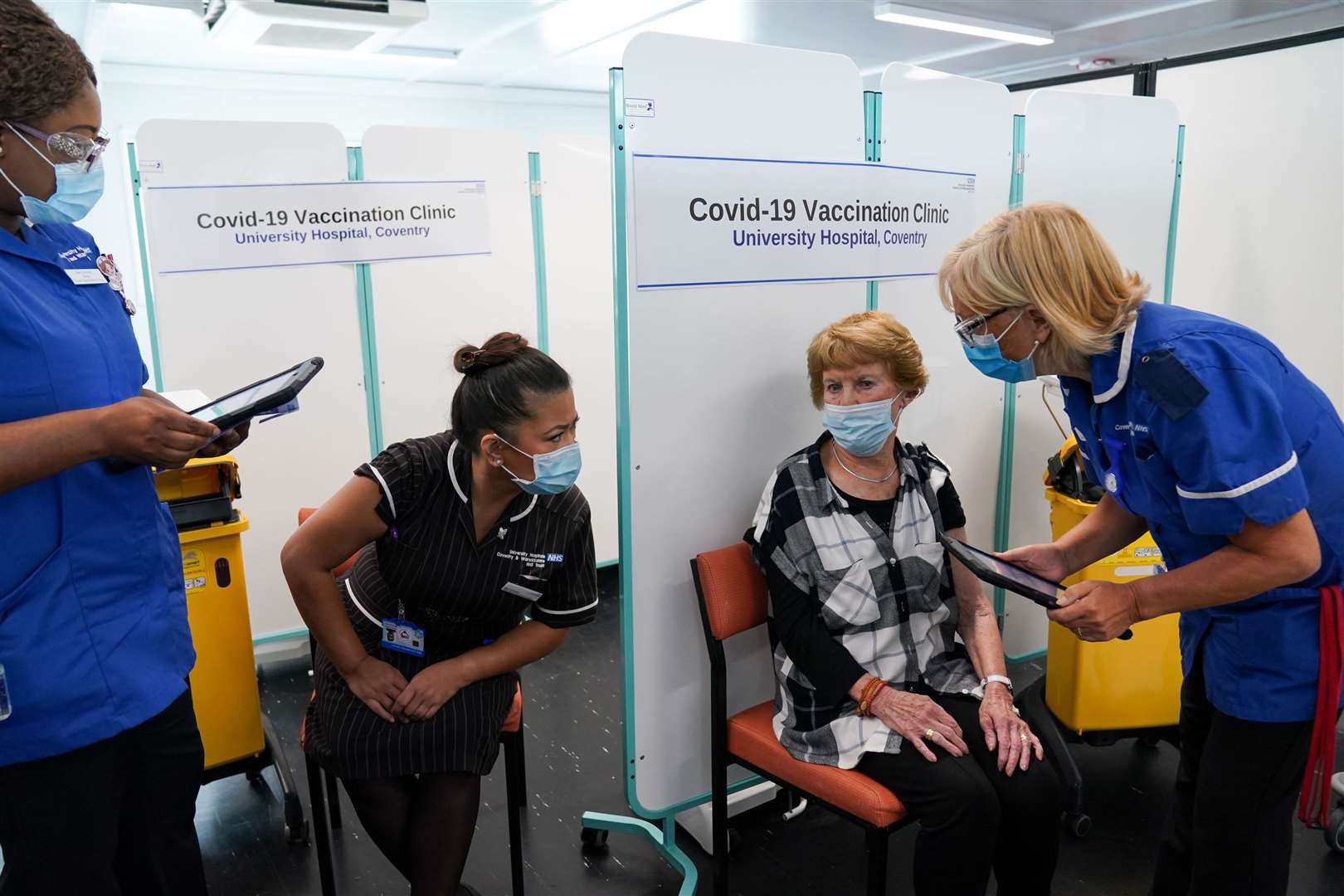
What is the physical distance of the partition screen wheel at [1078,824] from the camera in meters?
2.46

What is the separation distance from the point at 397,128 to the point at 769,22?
468 cm

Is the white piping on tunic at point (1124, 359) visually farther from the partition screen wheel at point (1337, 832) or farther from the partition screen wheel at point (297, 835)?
the partition screen wheel at point (297, 835)

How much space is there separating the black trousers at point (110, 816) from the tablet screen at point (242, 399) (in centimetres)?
43

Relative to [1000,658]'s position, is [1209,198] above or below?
above

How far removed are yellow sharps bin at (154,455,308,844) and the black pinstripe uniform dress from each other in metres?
0.55

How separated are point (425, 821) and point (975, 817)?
1.07 metres

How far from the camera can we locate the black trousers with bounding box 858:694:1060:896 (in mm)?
1767

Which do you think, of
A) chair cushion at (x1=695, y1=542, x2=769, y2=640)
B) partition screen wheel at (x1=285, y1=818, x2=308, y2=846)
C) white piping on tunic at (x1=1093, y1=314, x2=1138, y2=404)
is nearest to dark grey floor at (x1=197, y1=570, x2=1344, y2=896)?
partition screen wheel at (x1=285, y1=818, x2=308, y2=846)

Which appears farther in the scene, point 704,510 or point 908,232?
point 908,232

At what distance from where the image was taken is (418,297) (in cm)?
358

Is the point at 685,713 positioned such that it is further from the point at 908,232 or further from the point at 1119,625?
the point at 908,232

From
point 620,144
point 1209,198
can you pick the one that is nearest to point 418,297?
point 620,144

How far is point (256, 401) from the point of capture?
54.9 inches

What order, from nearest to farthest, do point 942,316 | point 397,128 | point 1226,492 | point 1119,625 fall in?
point 1226,492
point 1119,625
point 942,316
point 397,128
